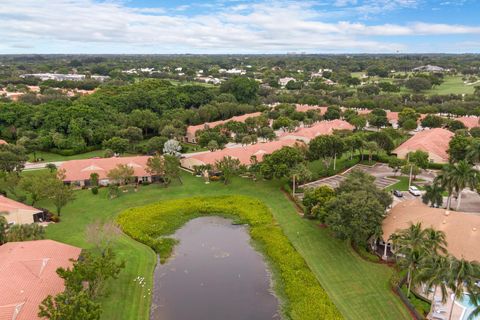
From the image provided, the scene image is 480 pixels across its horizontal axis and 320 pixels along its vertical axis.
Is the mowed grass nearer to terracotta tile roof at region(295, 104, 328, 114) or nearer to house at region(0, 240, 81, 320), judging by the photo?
house at region(0, 240, 81, 320)

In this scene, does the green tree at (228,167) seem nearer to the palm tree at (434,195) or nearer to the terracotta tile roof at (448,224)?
the terracotta tile roof at (448,224)

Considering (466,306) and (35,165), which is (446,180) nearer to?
(466,306)

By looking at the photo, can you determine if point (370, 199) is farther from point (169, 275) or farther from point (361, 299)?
point (169, 275)

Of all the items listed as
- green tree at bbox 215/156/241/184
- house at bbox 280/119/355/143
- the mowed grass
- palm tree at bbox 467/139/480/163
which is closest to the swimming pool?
the mowed grass

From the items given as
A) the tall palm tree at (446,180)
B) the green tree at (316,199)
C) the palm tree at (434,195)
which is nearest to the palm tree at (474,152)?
the tall palm tree at (446,180)

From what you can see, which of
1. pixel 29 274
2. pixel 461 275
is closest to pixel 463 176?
pixel 461 275
